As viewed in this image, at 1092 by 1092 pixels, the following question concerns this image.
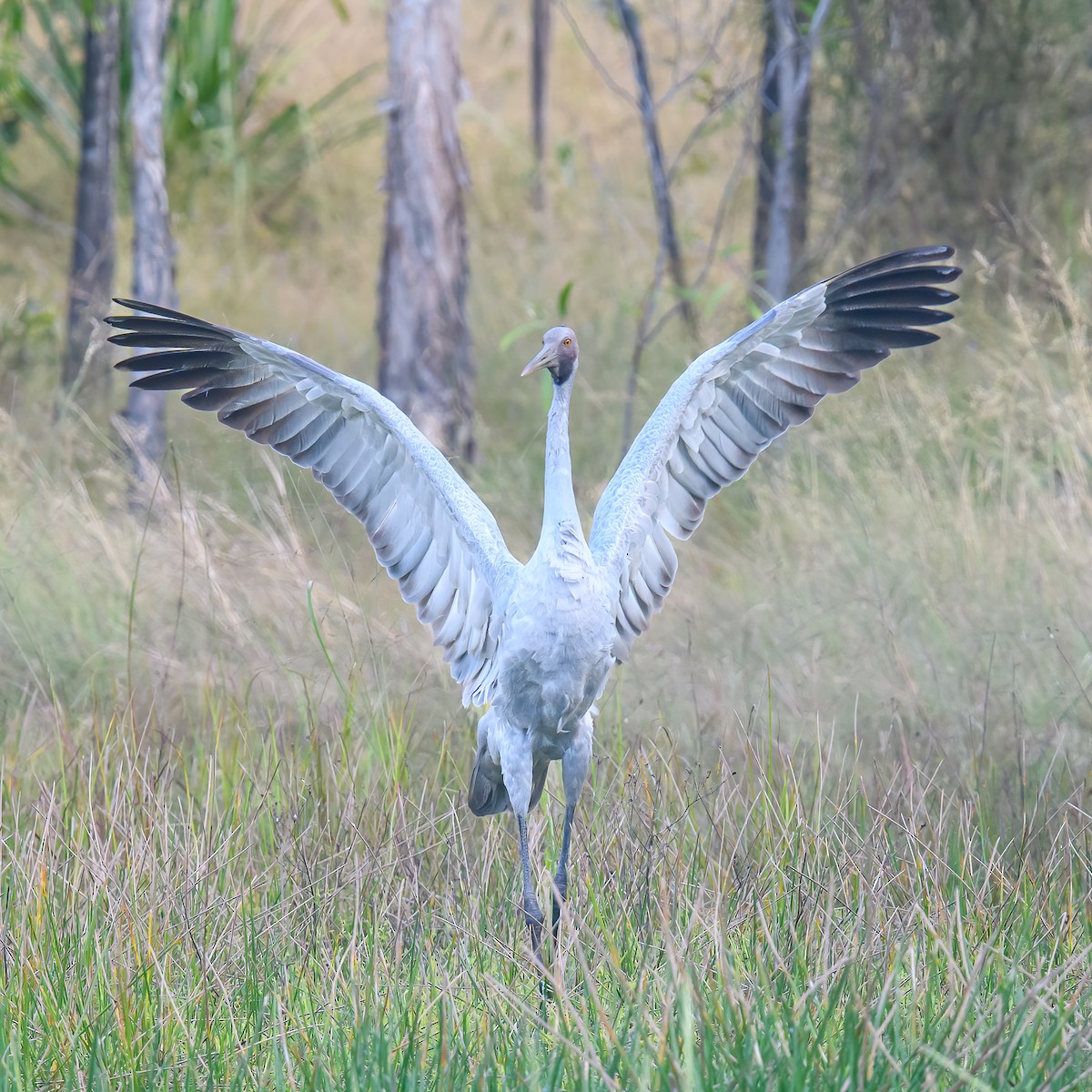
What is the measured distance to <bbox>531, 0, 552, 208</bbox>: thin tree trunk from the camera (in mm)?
12875

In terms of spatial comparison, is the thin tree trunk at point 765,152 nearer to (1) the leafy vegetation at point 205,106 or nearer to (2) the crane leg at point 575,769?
(1) the leafy vegetation at point 205,106

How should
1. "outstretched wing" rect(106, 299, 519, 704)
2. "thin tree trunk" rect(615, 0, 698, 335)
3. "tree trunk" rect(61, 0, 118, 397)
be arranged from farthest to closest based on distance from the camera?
1. "tree trunk" rect(61, 0, 118, 397)
2. "thin tree trunk" rect(615, 0, 698, 335)
3. "outstretched wing" rect(106, 299, 519, 704)

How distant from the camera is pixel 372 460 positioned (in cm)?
420

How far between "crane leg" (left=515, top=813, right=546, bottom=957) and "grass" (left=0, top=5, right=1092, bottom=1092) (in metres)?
0.08

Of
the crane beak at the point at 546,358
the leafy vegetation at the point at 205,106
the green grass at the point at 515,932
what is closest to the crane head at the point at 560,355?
the crane beak at the point at 546,358

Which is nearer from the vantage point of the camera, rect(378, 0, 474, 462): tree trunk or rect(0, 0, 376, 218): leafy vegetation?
rect(378, 0, 474, 462): tree trunk

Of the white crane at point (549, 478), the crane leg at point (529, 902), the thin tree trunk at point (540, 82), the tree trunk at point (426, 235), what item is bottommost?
the crane leg at point (529, 902)

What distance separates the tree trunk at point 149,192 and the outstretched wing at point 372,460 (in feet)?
10.8

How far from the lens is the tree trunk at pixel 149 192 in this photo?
748cm

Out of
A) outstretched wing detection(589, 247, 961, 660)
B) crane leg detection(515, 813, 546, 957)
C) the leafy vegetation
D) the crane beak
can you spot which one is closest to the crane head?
the crane beak

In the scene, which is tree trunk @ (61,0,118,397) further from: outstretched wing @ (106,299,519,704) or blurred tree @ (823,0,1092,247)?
outstretched wing @ (106,299,519,704)

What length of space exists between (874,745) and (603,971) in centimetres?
167

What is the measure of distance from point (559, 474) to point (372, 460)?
0.70m

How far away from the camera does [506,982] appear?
3234 mm
